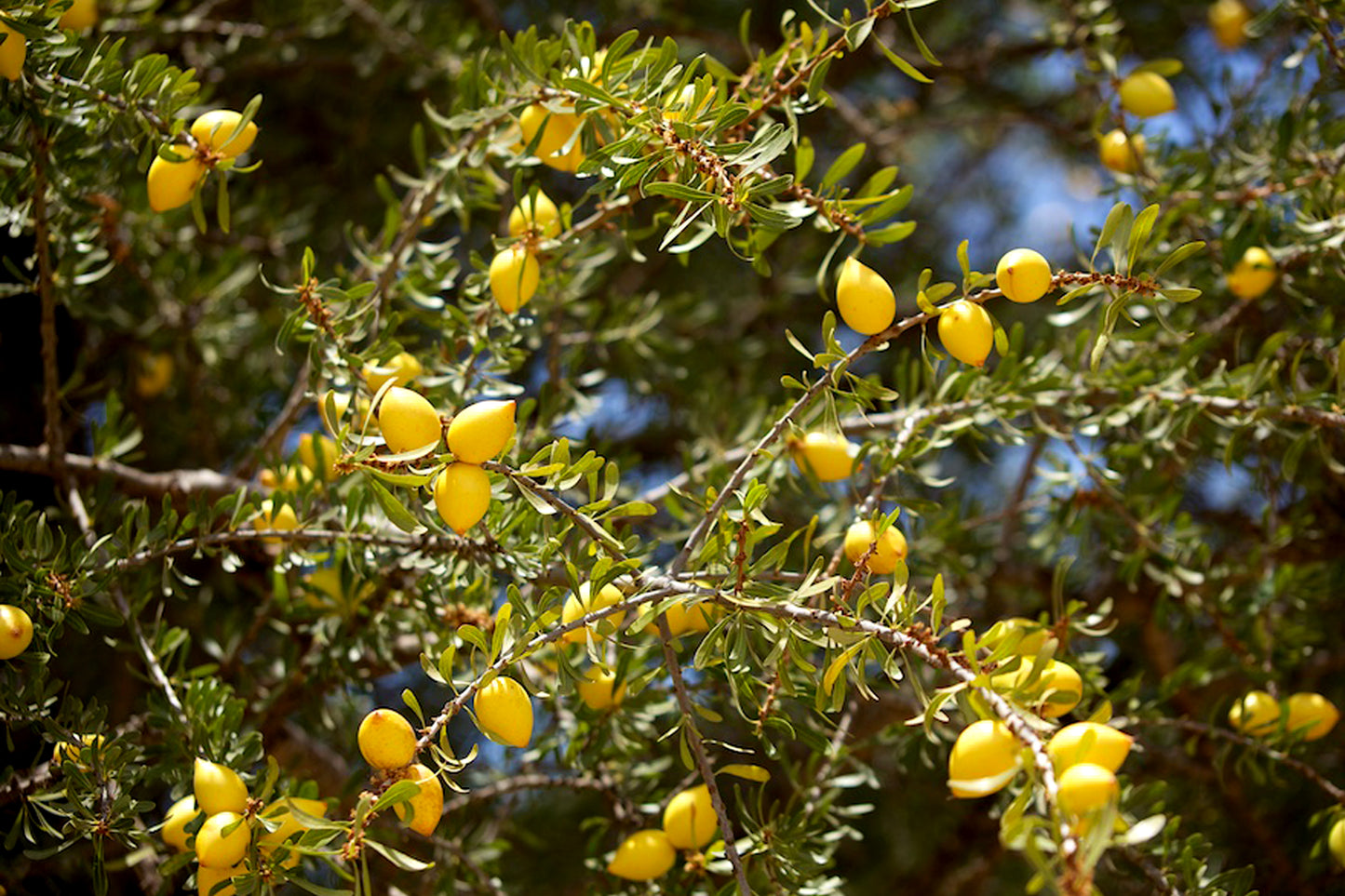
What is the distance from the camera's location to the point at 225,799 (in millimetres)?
647

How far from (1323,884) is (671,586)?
0.87 metres


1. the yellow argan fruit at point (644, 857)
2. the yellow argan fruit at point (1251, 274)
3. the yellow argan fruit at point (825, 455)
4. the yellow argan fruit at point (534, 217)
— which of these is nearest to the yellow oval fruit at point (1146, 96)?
the yellow argan fruit at point (1251, 274)

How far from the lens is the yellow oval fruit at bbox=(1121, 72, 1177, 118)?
991mm

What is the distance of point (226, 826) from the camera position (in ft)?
1.94

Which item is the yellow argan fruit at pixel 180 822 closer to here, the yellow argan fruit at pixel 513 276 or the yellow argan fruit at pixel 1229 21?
the yellow argan fruit at pixel 513 276

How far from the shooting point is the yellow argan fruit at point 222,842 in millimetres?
602

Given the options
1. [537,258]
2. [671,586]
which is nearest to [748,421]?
[537,258]

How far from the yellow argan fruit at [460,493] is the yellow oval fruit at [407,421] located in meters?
0.02

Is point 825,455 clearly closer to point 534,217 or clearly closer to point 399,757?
point 534,217

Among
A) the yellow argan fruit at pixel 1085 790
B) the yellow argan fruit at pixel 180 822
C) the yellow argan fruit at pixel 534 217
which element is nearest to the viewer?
the yellow argan fruit at pixel 1085 790

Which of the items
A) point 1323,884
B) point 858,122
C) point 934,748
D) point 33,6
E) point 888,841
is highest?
point 33,6

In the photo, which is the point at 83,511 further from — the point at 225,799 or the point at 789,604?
the point at 789,604

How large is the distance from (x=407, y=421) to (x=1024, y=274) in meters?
0.35

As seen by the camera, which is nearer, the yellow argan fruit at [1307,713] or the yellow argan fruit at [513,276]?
the yellow argan fruit at [513,276]
